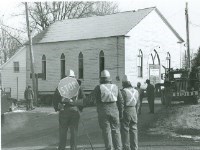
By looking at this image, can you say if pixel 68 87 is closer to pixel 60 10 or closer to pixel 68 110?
pixel 68 110

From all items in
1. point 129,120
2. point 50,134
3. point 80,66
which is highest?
point 80,66

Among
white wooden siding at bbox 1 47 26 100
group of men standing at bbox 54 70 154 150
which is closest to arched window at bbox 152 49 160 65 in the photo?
white wooden siding at bbox 1 47 26 100

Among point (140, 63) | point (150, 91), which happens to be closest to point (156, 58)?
point (140, 63)

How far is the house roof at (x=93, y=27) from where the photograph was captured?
26.7 metres

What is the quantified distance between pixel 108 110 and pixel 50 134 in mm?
5779

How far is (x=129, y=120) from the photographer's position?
390 inches

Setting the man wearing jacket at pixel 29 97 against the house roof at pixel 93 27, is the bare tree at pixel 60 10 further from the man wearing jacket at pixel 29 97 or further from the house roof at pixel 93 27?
the man wearing jacket at pixel 29 97

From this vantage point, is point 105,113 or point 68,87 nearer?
point 68,87

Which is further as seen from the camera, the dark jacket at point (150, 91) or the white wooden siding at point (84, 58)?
the white wooden siding at point (84, 58)

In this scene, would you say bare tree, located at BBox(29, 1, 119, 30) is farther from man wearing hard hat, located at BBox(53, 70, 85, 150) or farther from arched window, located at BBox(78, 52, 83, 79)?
man wearing hard hat, located at BBox(53, 70, 85, 150)

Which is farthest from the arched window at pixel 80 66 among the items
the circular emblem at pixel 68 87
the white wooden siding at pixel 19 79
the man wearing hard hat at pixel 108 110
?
the circular emblem at pixel 68 87

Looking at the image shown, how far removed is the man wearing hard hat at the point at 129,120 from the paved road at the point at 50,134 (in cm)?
96

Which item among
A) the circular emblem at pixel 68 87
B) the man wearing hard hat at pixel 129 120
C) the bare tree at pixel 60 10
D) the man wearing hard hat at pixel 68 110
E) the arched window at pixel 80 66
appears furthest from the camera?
the bare tree at pixel 60 10

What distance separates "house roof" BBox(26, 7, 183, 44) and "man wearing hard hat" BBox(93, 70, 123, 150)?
16.4 meters
